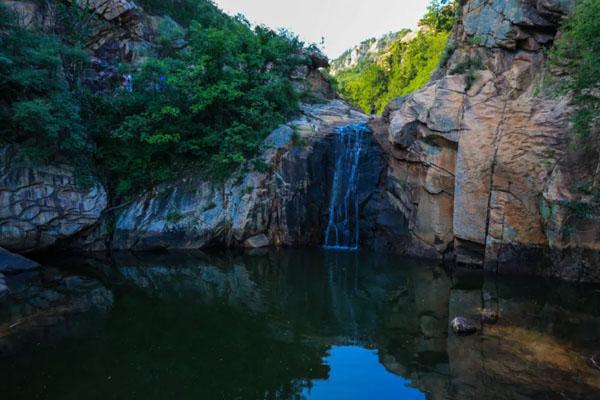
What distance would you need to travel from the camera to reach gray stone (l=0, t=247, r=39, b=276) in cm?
1311

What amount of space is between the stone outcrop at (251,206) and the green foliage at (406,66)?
20830mm

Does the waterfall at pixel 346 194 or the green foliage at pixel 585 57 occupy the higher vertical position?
the green foliage at pixel 585 57

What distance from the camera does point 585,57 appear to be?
398 inches

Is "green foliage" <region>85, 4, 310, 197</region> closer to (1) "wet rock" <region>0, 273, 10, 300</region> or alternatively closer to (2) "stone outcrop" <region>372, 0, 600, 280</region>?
(1) "wet rock" <region>0, 273, 10, 300</region>

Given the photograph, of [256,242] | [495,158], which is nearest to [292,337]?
[495,158]

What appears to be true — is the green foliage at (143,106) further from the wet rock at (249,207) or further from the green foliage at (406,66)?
the green foliage at (406,66)

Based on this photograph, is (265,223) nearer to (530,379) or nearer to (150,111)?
(150,111)

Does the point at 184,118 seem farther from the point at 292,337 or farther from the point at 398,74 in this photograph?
the point at 398,74

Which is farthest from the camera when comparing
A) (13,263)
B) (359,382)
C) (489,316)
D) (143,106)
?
(143,106)

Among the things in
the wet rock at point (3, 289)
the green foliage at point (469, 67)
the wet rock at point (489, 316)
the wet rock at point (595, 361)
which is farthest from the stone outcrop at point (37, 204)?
the wet rock at point (595, 361)

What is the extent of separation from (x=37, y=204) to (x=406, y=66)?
130ft

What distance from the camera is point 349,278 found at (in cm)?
1324

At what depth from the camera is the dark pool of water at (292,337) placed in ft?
21.3

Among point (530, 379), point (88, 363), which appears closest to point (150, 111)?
point (88, 363)
